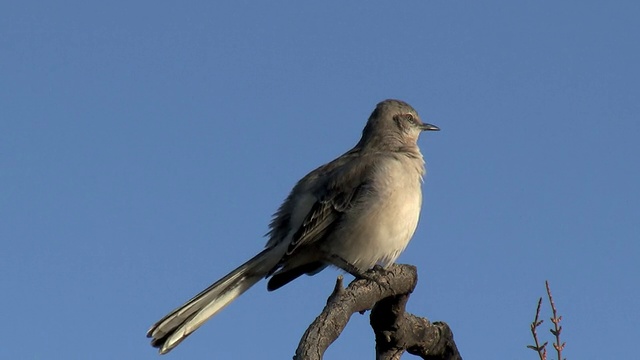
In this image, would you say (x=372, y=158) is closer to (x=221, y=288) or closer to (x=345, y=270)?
(x=345, y=270)

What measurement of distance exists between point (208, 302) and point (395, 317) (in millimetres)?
1354

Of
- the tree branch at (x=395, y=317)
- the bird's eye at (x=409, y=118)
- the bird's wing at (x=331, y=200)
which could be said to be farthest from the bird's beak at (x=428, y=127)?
the tree branch at (x=395, y=317)

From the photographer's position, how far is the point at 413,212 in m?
7.77

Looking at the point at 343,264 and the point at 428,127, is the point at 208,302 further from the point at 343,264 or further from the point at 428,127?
the point at 428,127

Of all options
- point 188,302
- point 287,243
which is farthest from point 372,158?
point 188,302

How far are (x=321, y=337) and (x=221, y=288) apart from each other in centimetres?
278

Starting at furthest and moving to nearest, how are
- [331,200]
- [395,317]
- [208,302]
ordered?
[331,200] < [208,302] < [395,317]

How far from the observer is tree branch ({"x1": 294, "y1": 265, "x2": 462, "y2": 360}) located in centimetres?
505

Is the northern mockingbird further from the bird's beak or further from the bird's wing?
the bird's beak

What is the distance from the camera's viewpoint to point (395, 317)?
562 centimetres

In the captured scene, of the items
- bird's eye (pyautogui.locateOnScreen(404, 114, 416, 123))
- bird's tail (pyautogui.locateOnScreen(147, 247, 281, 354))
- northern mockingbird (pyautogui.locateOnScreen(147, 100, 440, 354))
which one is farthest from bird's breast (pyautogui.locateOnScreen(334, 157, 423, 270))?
bird's eye (pyautogui.locateOnScreen(404, 114, 416, 123))

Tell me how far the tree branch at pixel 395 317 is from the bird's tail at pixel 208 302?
105 cm

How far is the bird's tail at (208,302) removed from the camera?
5.85 m

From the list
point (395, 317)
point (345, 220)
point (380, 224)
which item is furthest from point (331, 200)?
point (395, 317)
